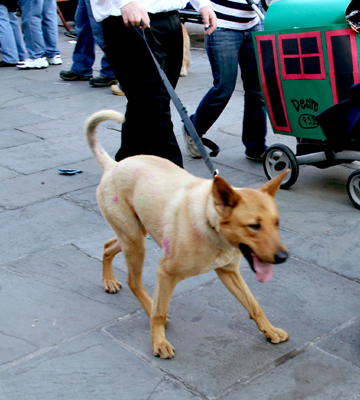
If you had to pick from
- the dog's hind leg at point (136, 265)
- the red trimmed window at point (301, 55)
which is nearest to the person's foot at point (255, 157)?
the red trimmed window at point (301, 55)

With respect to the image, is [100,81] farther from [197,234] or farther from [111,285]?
[197,234]

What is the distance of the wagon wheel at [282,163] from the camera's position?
4609mm

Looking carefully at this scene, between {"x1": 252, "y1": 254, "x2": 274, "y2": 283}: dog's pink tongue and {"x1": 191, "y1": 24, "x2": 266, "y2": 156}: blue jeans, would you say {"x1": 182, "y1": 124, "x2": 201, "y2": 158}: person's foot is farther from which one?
{"x1": 252, "y1": 254, "x2": 274, "y2": 283}: dog's pink tongue

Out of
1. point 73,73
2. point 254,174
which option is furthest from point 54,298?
point 73,73

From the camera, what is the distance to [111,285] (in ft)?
10.8

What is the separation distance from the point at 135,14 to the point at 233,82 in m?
1.82

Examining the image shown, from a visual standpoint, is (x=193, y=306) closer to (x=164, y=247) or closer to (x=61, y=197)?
(x=164, y=247)

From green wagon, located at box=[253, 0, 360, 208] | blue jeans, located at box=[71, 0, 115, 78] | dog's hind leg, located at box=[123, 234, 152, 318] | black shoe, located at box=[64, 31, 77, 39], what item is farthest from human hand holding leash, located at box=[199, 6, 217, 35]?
black shoe, located at box=[64, 31, 77, 39]

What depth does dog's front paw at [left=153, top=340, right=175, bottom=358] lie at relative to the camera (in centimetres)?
269

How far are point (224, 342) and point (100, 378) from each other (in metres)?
0.68

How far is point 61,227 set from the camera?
4.13 metres

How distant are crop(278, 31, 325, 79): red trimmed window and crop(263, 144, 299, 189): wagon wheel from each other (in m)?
0.64

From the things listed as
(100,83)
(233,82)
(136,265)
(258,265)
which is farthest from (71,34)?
(258,265)

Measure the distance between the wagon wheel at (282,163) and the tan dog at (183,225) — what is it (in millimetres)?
1991
